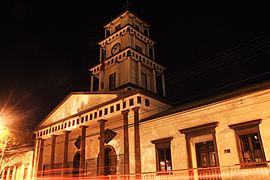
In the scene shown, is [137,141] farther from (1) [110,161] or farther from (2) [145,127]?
(1) [110,161]

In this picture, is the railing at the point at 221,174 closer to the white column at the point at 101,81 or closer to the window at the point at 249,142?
the window at the point at 249,142

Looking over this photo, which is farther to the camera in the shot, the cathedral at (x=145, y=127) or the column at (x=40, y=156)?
the column at (x=40, y=156)

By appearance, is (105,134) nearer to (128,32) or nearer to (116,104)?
(116,104)

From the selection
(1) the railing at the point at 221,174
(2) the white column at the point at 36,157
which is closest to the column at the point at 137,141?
(1) the railing at the point at 221,174

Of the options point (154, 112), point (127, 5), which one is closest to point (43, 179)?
point (154, 112)

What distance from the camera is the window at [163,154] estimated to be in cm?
1708

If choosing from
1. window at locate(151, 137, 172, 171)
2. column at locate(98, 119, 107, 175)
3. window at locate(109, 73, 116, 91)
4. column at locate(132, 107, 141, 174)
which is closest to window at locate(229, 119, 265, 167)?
window at locate(151, 137, 172, 171)

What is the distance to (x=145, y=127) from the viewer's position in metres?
18.7

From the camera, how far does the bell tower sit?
2767 cm

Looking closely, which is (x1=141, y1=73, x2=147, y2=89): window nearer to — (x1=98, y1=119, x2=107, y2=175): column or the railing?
(x1=98, y1=119, x2=107, y2=175): column

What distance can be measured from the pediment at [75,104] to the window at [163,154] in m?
6.30

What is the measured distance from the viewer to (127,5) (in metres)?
32.6

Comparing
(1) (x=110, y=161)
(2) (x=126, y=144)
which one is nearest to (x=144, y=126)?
(2) (x=126, y=144)

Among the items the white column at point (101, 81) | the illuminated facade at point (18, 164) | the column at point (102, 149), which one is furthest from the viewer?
the illuminated facade at point (18, 164)
